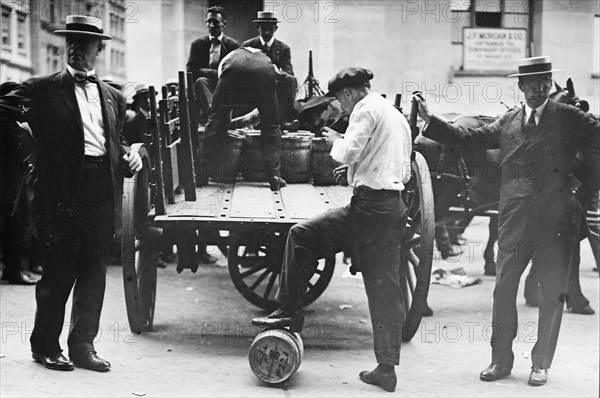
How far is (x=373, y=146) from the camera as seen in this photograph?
5.75 metres

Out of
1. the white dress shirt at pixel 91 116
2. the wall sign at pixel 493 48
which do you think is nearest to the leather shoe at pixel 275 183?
the white dress shirt at pixel 91 116

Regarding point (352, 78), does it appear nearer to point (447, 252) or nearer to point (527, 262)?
point (527, 262)

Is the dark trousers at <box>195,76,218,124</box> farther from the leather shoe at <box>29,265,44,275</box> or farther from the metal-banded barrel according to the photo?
the metal-banded barrel

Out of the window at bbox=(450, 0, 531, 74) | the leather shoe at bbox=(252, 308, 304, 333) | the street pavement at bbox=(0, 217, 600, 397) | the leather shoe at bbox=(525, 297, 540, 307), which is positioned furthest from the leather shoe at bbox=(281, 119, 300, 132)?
the window at bbox=(450, 0, 531, 74)

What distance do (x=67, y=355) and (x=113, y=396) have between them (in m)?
1.09

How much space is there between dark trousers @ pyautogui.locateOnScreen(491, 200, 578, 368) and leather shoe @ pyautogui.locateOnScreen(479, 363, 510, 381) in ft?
0.12

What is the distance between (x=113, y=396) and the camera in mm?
5477

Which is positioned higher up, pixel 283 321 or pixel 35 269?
pixel 283 321

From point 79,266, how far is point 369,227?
2.08 m

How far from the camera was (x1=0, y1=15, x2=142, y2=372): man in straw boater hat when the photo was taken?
5820 millimetres

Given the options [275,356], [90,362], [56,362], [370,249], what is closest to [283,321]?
[275,356]

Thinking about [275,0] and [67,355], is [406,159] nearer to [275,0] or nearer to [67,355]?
[67,355]

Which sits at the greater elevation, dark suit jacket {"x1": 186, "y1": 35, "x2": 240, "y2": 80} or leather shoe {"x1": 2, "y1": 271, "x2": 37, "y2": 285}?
dark suit jacket {"x1": 186, "y1": 35, "x2": 240, "y2": 80}

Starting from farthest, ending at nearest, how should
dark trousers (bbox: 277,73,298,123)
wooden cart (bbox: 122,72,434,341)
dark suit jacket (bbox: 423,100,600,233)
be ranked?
dark trousers (bbox: 277,73,298,123)
wooden cart (bbox: 122,72,434,341)
dark suit jacket (bbox: 423,100,600,233)
